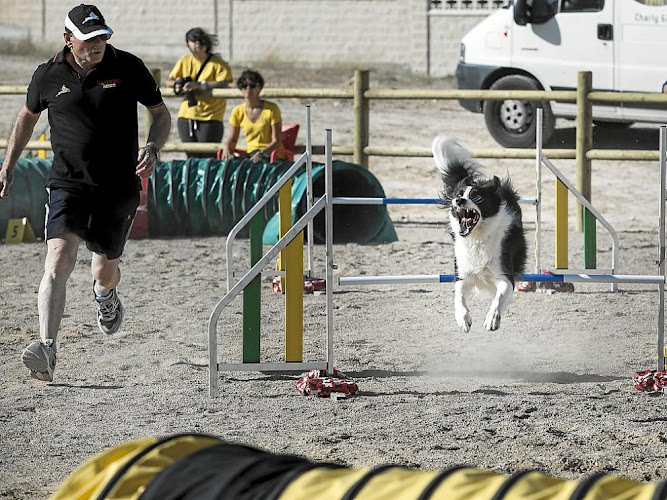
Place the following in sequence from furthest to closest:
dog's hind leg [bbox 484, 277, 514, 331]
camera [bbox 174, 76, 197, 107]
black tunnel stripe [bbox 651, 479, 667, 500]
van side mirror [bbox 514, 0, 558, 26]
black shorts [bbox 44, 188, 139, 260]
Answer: van side mirror [bbox 514, 0, 558, 26]
camera [bbox 174, 76, 197, 107]
dog's hind leg [bbox 484, 277, 514, 331]
black shorts [bbox 44, 188, 139, 260]
black tunnel stripe [bbox 651, 479, 667, 500]

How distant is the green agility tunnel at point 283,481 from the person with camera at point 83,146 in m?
2.99

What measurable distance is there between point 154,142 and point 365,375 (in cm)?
166

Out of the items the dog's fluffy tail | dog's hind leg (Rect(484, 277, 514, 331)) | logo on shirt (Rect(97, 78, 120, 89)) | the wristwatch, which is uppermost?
logo on shirt (Rect(97, 78, 120, 89))

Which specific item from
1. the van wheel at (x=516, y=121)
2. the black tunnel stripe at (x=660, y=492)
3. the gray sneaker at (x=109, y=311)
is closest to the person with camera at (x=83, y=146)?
the gray sneaker at (x=109, y=311)

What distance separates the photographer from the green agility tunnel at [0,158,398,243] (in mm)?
10880

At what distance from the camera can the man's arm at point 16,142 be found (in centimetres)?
597

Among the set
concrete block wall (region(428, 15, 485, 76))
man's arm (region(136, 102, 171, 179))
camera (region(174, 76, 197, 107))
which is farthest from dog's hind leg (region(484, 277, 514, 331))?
concrete block wall (region(428, 15, 485, 76))

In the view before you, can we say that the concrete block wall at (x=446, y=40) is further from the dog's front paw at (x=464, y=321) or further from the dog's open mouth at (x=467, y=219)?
the dog's front paw at (x=464, y=321)

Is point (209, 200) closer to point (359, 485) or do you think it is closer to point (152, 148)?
point (152, 148)

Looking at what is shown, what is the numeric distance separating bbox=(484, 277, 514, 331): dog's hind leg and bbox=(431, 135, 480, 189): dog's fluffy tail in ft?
2.42

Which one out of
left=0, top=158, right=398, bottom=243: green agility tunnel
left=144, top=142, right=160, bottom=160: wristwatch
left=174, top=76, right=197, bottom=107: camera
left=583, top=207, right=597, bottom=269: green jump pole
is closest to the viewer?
left=144, top=142, right=160, bottom=160: wristwatch

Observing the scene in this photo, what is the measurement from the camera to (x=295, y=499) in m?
2.65

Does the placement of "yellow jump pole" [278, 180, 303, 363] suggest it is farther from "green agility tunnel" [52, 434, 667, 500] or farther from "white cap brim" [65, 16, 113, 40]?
"green agility tunnel" [52, 434, 667, 500]

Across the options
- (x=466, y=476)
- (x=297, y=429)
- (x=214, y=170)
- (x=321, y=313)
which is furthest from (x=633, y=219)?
(x=466, y=476)
